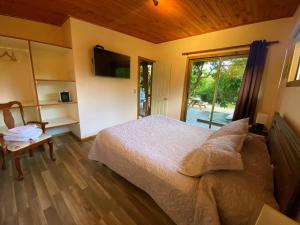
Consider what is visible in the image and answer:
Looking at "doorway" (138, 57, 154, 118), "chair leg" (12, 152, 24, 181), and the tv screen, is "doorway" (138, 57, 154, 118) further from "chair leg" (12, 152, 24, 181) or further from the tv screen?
"chair leg" (12, 152, 24, 181)

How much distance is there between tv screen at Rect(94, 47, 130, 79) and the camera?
2.89 m

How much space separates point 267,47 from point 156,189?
3.08 metres

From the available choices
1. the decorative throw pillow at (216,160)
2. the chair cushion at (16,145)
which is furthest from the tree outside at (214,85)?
the chair cushion at (16,145)

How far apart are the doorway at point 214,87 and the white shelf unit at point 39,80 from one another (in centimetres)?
291

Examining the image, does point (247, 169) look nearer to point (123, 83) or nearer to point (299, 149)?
point (299, 149)

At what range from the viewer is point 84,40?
2730 millimetres

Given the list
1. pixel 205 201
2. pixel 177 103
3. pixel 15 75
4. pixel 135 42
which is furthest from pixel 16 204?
pixel 135 42

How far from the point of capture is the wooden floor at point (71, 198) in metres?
1.37

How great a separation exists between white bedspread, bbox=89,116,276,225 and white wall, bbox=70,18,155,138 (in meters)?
1.30

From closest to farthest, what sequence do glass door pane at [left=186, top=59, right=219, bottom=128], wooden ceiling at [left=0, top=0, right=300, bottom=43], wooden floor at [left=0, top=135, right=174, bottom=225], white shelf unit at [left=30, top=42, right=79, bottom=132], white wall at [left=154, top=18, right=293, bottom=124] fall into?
wooden floor at [left=0, top=135, right=174, bottom=225] < wooden ceiling at [left=0, top=0, right=300, bottom=43] < white wall at [left=154, top=18, right=293, bottom=124] < white shelf unit at [left=30, top=42, right=79, bottom=132] < glass door pane at [left=186, top=59, right=219, bottom=128]

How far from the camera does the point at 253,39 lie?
255 centimetres

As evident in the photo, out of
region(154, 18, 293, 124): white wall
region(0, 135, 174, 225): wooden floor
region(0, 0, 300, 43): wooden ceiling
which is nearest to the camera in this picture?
region(0, 135, 174, 225): wooden floor

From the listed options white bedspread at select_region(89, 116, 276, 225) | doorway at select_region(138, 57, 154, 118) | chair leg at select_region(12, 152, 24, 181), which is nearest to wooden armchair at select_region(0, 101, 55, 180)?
chair leg at select_region(12, 152, 24, 181)

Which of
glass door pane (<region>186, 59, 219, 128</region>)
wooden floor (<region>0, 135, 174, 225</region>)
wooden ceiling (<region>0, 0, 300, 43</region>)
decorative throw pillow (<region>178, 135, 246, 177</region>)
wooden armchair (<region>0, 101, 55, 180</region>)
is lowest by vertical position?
wooden floor (<region>0, 135, 174, 225</region>)
